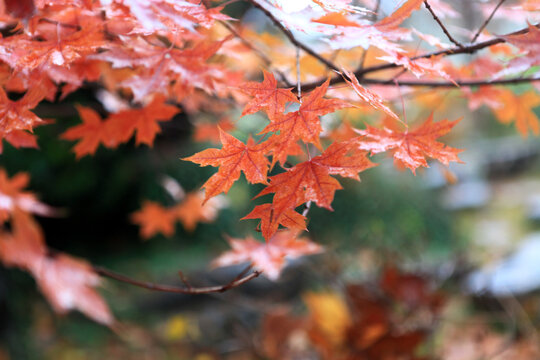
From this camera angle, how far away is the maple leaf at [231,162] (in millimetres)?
478

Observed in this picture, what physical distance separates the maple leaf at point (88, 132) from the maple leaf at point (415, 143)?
0.48 m

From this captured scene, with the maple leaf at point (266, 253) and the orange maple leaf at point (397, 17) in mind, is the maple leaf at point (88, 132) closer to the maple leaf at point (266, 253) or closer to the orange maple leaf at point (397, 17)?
the maple leaf at point (266, 253)

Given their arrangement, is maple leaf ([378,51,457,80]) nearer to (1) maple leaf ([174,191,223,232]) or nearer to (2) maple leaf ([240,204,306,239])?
(2) maple leaf ([240,204,306,239])

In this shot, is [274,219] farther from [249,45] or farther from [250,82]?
[249,45]

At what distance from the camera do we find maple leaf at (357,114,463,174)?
1.70 ft

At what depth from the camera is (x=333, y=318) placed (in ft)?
5.03

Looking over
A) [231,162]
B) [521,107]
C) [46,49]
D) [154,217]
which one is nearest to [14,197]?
[154,217]

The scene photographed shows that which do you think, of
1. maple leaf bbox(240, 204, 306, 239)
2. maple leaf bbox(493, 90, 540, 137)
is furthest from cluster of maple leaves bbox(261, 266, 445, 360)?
maple leaf bbox(240, 204, 306, 239)

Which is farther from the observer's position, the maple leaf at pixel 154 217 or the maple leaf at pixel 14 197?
the maple leaf at pixel 154 217

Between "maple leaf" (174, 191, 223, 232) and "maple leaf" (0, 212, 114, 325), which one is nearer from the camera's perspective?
"maple leaf" (0, 212, 114, 325)

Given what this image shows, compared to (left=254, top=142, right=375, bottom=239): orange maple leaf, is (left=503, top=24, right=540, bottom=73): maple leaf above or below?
above

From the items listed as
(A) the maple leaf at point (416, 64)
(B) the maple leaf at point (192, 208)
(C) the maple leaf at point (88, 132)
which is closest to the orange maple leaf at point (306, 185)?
(A) the maple leaf at point (416, 64)

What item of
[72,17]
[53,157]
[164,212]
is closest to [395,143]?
[72,17]

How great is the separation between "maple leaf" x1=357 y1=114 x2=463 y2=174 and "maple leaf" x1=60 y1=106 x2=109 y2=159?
1.59 feet
